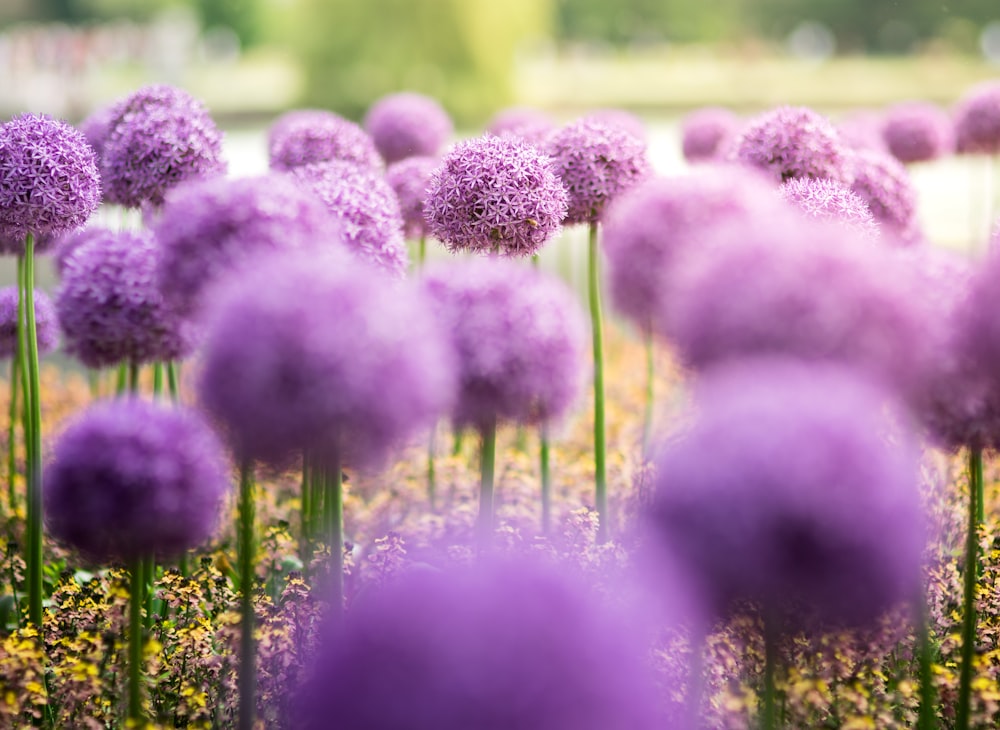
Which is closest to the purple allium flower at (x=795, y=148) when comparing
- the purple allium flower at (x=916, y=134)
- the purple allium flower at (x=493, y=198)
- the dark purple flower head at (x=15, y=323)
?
the purple allium flower at (x=493, y=198)

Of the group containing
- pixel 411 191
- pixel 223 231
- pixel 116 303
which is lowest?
pixel 116 303

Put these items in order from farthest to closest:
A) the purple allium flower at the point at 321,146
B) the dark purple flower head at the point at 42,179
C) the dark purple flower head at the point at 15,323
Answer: the dark purple flower head at the point at 15,323 → the purple allium flower at the point at 321,146 → the dark purple flower head at the point at 42,179

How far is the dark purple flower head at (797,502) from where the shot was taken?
1.96 metres

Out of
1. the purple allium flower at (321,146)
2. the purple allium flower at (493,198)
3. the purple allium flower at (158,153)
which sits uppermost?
the purple allium flower at (321,146)

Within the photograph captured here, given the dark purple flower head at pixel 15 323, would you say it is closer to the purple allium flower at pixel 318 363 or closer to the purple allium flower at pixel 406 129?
the purple allium flower at pixel 406 129

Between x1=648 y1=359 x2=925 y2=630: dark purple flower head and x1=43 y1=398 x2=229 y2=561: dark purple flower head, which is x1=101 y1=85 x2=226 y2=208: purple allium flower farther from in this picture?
x1=648 y1=359 x2=925 y2=630: dark purple flower head

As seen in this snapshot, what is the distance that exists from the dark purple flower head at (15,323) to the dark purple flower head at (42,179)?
1643mm

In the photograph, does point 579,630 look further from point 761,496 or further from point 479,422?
point 479,422

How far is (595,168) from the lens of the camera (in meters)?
4.47

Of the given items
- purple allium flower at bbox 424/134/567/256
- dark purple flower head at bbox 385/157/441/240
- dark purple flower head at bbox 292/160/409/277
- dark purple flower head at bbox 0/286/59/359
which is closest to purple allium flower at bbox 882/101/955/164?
dark purple flower head at bbox 385/157/441/240

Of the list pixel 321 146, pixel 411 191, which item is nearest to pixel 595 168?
pixel 411 191

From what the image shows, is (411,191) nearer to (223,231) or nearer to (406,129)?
(406,129)

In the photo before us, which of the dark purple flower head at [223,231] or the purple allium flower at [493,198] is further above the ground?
the purple allium flower at [493,198]

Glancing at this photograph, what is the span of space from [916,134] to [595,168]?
4.95m
